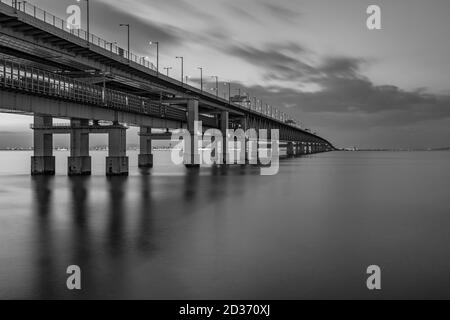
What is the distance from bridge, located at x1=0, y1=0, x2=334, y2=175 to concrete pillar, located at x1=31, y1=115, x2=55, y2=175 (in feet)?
0.42

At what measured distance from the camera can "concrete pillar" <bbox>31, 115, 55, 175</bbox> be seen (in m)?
62.7

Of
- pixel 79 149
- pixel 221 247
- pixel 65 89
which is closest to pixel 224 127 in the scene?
pixel 79 149

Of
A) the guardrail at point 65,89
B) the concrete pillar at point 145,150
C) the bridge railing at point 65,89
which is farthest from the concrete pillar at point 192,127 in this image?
the concrete pillar at point 145,150

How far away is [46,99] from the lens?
47.2 metres

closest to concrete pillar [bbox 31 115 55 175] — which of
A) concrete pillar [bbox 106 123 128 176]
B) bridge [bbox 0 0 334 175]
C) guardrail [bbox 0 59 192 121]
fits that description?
bridge [bbox 0 0 334 175]

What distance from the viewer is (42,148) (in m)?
63.5

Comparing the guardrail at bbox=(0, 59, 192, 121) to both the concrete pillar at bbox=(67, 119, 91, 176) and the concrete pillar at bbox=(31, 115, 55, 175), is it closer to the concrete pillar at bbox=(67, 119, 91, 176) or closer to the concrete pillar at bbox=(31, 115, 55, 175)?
the concrete pillar at bbox=(67, 119, 91, 176)

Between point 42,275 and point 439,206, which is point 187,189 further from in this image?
point 42,275

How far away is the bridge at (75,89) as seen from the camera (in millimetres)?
42062

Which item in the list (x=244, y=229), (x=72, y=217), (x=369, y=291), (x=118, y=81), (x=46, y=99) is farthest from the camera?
(x=118, y=81)

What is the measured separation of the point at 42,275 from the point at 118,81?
54.1 meters

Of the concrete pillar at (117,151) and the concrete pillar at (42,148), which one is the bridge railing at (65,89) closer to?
the concrete pillar at (117,151)

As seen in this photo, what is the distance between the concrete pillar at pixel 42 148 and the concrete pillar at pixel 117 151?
8.50 m
